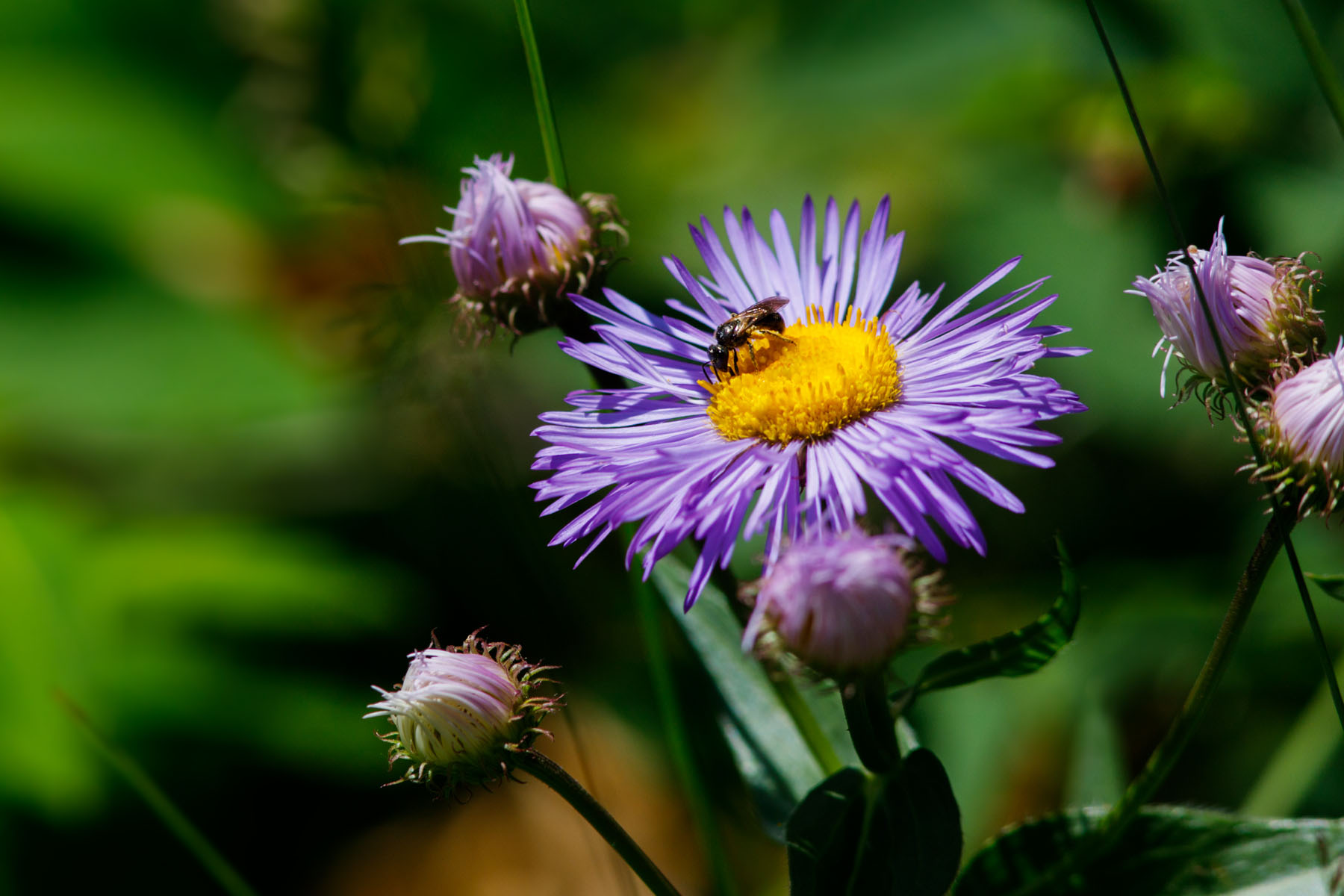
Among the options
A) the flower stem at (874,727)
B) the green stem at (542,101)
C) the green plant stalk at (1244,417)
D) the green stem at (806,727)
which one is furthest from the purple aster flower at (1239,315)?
the green stem at (542,101)

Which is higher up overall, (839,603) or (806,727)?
(839,603)

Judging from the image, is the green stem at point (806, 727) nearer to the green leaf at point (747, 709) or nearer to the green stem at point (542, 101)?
the green leaf at point (747, 709)

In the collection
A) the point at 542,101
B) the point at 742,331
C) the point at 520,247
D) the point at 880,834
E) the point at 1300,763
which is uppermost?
the point at 542,101

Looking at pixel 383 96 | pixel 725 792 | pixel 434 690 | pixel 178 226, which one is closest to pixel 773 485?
pixel 434 690

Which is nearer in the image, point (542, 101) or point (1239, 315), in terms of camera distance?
point (1239, 315)

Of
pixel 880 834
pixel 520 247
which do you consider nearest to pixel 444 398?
pixel 520 247

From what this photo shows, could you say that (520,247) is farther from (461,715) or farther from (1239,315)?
(1239,315)

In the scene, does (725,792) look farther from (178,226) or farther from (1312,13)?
(178,226)
